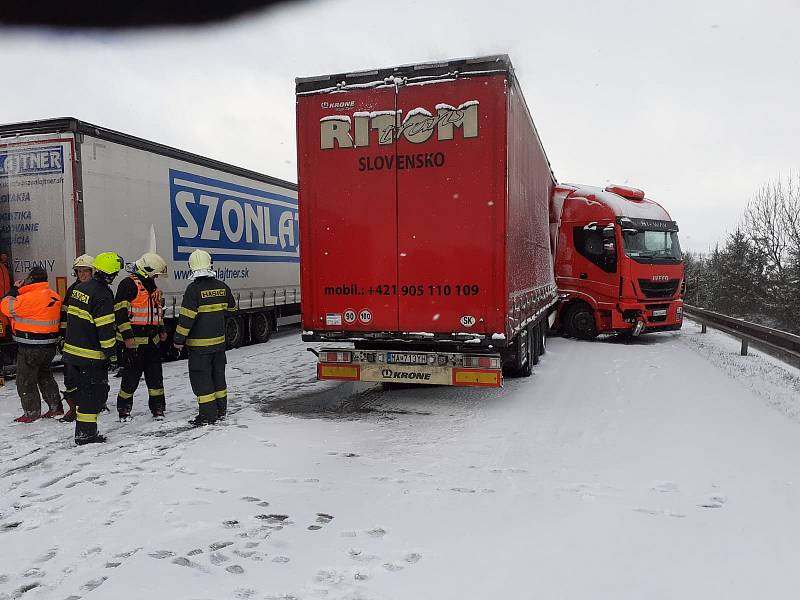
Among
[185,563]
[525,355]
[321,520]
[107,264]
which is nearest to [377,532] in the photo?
[321,520]

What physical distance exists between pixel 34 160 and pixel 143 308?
13.6ft

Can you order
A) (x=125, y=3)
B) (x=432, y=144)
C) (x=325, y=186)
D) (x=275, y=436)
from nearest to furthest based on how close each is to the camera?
(x=275, y=436) → (x=432, y=144) → (x=325, y=186) → (x=125, y=3)

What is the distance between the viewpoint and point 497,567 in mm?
3203

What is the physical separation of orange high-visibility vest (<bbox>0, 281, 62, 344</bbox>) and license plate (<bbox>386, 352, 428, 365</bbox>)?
3695 mm

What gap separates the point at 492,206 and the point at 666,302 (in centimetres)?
904

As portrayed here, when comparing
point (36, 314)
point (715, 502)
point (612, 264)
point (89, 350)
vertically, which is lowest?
point (715, 502)

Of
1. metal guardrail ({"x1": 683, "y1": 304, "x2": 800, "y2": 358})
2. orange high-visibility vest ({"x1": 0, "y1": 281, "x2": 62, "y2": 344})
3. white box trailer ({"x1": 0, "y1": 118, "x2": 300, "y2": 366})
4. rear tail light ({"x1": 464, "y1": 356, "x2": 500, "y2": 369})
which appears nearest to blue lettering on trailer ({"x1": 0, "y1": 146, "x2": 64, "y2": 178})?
white box trailer ({"x1": 0, "y1": 118, "x2": 300, "y2": 366})

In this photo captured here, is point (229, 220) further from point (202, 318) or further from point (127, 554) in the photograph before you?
point (127, 554)

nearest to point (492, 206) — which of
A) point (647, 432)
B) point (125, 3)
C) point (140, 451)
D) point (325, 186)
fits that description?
point (325, 186)

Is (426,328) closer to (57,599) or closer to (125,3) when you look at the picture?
(57,599)

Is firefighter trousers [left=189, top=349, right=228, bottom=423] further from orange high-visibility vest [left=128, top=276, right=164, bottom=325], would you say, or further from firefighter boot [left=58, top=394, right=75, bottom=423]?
firefighter boot [left=58, top=394, right=75, bottom=423]

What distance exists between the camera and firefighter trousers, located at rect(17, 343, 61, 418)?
6.30 meters

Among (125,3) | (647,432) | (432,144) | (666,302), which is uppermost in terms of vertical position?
(125,3)

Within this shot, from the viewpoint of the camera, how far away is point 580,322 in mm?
13586
